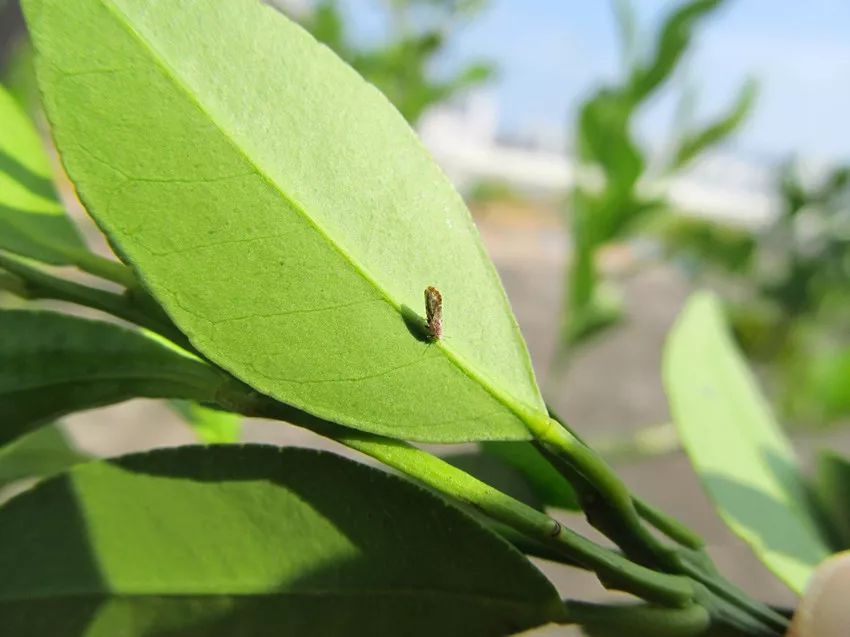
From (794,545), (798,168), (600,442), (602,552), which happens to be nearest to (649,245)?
(798,168)

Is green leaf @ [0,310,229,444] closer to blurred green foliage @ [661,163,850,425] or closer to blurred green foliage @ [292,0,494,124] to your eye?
blurred green foliage @ [292,0,494,124]

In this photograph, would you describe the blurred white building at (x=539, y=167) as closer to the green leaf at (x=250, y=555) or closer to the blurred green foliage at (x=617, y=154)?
the blurred green foliage at (x=617, y=154)

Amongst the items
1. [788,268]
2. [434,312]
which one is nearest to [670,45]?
[434,312]

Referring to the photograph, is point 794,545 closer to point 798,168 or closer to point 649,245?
point 798,168

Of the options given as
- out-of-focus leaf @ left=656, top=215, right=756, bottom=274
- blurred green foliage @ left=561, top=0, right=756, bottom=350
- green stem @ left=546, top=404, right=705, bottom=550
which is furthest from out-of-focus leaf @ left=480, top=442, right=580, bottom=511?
out-of-focus leaf @ left=656, top=215, right=756, bottom=274

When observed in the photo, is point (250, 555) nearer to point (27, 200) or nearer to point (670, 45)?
point (27, 200)

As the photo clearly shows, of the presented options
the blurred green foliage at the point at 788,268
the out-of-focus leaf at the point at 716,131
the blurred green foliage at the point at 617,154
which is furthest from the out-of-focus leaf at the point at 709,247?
the blurred green foliage at the point at 617,154
